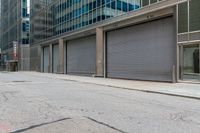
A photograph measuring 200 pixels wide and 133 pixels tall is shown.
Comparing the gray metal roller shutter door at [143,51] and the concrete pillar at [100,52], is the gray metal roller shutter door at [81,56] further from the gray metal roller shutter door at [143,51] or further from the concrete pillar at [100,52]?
the gray metal roller shutter door at [143,51]

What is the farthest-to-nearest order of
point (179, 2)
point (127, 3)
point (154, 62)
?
1. point (127, 3)
2. point (154, 62)
3. point (179, 2)

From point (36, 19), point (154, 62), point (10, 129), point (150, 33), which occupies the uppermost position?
point (36, 19)

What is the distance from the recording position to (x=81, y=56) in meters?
44.1

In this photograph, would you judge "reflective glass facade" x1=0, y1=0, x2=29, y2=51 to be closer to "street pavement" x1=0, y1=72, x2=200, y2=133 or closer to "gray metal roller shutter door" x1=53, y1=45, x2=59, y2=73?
"gray metal roller shutter door" x1=53, y1=45, x2=59, y2=73

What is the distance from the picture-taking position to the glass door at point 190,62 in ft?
77.7

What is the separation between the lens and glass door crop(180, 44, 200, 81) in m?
23.7

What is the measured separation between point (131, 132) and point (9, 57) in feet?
302

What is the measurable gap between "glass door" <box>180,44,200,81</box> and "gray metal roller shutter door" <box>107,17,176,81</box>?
1.05 metres

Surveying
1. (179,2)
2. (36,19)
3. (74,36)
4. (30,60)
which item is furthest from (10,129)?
(30,60)

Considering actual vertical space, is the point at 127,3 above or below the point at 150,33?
above

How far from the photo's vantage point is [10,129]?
830 cm

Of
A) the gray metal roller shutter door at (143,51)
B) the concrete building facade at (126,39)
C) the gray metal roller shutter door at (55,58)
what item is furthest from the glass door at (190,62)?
the gray metal roller shutter door at (55,58)

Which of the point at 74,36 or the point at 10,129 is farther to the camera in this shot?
the point at 74,36

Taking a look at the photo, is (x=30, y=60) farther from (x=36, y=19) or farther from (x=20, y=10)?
(x=20, y=10)
